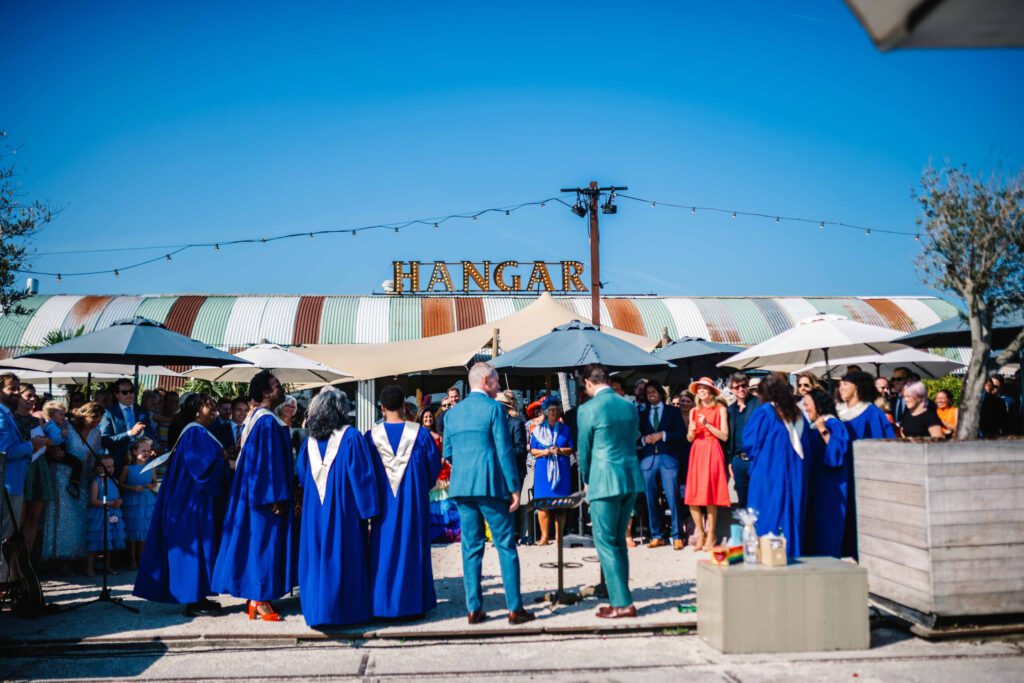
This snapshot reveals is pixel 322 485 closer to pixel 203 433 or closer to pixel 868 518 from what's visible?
pixel 203 433

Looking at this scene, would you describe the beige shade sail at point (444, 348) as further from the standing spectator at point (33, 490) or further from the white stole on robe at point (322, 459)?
the white stole on robe at point (322, 459)

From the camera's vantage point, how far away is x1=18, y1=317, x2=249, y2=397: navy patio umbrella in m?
8.24

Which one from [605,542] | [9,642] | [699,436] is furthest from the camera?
[699,436]

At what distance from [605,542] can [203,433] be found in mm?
3238

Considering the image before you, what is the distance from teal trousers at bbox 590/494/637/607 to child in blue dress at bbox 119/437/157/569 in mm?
5189

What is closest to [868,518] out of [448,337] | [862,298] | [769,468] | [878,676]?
[769,468]

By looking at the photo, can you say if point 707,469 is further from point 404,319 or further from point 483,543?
point 404,319

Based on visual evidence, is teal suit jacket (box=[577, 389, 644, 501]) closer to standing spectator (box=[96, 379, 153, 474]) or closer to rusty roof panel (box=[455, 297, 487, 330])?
standing spectator (box=[96, 379, 153, 474])

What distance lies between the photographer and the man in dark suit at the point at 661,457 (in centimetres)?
955

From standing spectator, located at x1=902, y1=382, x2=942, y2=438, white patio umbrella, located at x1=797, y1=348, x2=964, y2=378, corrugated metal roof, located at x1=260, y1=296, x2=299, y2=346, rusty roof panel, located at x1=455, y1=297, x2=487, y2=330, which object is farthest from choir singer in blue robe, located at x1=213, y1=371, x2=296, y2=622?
rusty roof panel, located at x1=455, y1=297, x2=487, y2=330

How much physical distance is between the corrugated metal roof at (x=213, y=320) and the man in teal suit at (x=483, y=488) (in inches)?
872

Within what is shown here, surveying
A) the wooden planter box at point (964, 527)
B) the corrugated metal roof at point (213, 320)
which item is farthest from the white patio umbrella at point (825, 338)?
the corrugated metal roof at point (213, 320)

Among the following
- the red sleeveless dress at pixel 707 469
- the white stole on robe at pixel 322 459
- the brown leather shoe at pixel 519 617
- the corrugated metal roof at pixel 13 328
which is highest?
the corrugated metal roof at pixel 13 328

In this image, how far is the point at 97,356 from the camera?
857 cm
